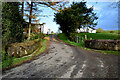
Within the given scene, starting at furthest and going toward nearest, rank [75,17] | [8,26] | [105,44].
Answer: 1. [75,17]
2. [105,44]
3. [8,26]

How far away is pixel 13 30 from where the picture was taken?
277 inches

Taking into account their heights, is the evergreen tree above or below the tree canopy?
below

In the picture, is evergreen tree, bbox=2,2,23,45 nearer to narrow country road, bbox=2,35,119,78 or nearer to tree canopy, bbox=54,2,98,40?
narrow country road, bbox=2,35,119,78

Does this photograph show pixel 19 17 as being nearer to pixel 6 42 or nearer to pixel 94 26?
pixel 6 42

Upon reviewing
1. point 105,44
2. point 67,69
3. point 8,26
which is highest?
point 8,26

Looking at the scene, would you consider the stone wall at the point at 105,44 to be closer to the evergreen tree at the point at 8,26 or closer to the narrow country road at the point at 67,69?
the narrow country road at the point at 67,69

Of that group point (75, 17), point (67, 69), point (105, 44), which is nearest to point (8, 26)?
point (67, 69)

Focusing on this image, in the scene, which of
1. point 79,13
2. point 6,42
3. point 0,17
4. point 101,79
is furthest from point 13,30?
point 79,13

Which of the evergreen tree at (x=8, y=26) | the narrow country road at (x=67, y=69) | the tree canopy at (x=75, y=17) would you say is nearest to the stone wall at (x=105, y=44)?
the narrow country road at (x=67, y=69)

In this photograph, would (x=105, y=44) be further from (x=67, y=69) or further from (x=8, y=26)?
(x=8, y=26)

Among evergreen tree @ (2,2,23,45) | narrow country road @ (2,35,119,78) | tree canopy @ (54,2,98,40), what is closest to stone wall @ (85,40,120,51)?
narrow country road @ (2,35,119,78)

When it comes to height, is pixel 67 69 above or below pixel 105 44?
below

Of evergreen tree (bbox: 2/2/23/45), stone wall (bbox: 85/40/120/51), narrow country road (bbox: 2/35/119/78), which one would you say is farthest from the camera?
stone wall (bbox: 85/40/120/51)

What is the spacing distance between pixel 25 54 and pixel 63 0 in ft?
29.3
